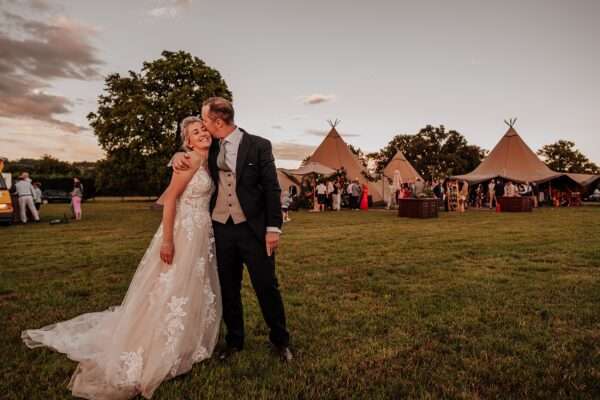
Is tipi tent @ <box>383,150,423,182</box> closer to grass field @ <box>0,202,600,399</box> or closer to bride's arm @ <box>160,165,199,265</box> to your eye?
grass field @ <box>0,202,600,399</box>

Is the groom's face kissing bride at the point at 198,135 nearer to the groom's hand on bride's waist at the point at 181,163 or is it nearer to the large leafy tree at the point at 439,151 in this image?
the groom's hand on bride's waist at the point at 181,163

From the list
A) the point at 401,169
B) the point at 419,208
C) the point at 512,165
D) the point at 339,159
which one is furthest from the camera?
the point at 401,169

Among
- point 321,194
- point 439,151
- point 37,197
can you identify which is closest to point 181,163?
point 37,197

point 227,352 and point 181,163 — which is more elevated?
point 181,163

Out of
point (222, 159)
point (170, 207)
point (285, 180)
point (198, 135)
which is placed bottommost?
point (170, 207)

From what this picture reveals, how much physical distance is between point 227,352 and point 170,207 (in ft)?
4.06

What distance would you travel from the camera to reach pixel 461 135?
65812mm

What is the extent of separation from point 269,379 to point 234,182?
139 cm

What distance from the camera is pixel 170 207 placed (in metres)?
2.80

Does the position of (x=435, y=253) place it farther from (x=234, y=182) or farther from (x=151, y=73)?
(x=151, y=73)

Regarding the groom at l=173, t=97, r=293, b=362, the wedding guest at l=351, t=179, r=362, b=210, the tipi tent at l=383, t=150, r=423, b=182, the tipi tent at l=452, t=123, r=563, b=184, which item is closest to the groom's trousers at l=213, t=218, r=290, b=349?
the groom at l=173, t=97, r=293, b=362

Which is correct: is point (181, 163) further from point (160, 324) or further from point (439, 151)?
point (439, 151)

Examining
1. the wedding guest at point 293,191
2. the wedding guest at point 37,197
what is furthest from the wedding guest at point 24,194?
the wedding guest at point 293,191

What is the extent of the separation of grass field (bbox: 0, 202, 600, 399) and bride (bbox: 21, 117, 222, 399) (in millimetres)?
146
